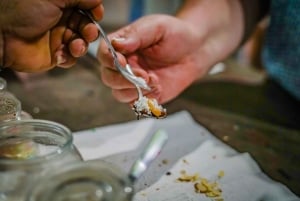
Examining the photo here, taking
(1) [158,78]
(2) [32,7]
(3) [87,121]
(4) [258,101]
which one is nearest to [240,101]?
(4) [258,101]

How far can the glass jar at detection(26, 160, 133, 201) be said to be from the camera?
0.35 metres

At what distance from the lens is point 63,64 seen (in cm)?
65

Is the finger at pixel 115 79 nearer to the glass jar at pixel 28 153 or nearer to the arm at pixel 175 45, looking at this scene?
the arm at pixel 175 45

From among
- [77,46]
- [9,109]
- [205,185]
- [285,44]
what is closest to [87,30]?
[77,46]

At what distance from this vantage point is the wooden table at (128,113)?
2.38ft

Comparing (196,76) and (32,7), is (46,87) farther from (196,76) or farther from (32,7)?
(32,7)

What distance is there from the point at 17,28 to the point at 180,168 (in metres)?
0.31

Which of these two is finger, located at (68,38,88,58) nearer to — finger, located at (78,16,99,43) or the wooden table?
finger, located at (78,16,99,43)

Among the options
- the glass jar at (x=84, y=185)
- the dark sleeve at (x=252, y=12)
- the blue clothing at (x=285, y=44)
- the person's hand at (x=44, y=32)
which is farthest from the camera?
the dark sleeve at (x=252, y=12)

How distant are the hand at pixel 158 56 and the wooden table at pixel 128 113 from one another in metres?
0.08

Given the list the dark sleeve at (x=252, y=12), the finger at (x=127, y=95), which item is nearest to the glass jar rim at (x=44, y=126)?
the finger at (x=127, y=95)

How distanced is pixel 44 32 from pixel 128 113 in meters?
0.31

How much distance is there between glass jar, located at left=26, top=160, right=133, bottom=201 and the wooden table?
1.20 ft

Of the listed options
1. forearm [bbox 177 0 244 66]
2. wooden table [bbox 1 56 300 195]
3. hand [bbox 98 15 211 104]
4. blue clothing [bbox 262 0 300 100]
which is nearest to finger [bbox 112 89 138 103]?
hand [bbox 98 15 211 104]
